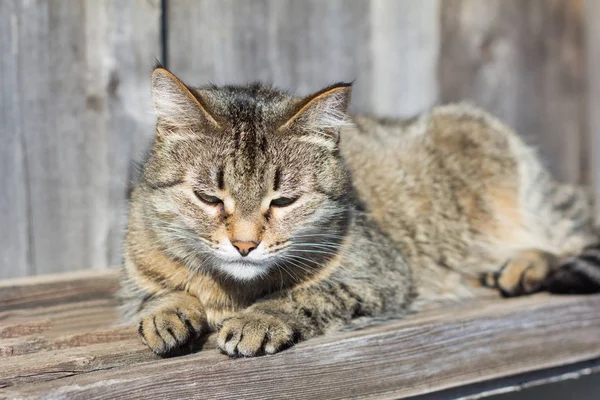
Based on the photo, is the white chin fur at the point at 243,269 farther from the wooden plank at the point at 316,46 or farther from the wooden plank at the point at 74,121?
the wooden plank at the point at 316,46

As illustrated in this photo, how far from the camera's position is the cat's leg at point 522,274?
339cm

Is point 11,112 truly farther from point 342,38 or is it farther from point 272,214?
point 342,38

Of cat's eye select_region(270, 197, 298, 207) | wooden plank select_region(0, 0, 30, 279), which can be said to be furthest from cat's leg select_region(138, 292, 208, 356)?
wooden plank select_region(0, 0, 30, 279)

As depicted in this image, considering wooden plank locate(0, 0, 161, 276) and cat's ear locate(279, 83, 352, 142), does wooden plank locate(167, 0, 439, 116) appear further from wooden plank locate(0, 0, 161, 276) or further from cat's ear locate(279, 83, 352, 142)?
cat's ear locate(279, 83, 352, 142)

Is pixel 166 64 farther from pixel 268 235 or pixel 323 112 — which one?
pixel 268 235

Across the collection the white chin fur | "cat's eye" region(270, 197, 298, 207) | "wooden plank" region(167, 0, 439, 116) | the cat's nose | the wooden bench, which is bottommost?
the wooden bench

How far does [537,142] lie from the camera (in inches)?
183

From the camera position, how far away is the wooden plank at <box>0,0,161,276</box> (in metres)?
3.14

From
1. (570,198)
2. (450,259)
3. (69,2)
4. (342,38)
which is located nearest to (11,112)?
(69,2)

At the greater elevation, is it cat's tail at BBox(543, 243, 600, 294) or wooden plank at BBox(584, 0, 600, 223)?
wooden plank at BBox(584, 0, 600, 223)

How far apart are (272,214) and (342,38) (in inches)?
68.8

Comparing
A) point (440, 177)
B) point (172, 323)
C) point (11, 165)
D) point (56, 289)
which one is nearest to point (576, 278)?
point (440, 177)

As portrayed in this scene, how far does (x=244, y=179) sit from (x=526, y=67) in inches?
108

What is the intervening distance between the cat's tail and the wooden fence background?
1273 mm
